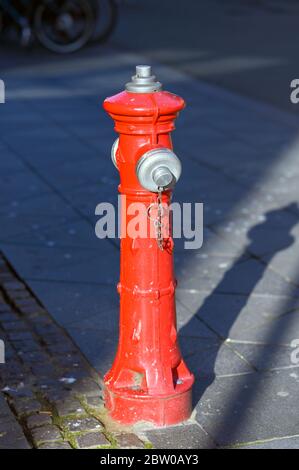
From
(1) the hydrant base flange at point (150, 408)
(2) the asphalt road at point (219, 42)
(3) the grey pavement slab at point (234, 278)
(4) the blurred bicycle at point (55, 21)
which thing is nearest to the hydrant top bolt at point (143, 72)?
(1) the hydrant base flange at point (150, 408)

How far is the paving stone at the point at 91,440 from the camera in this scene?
12.6 ft

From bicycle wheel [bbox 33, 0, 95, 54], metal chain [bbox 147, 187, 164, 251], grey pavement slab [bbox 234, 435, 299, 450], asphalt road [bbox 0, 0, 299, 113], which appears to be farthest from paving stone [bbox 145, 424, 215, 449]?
bicycle wheel [bbox 33, 0, 95, 54]

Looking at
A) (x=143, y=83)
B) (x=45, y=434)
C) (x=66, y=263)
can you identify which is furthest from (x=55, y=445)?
(x=66, y=263)

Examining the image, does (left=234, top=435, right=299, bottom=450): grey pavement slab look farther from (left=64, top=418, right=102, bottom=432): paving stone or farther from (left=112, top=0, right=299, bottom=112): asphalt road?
(left=112, top=0, right=299, bottom=112): asphalt road

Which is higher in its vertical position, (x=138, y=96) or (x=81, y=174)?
(x=138, y=96)

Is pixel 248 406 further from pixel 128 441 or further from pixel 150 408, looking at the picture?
pixel 128 441

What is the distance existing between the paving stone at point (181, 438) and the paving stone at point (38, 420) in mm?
409

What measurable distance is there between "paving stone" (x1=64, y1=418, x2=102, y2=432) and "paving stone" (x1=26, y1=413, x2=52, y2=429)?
0.08 meters

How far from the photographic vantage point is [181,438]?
391 centimetres

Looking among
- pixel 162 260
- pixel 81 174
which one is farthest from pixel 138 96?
pixel 81 174

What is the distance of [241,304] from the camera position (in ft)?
17.4

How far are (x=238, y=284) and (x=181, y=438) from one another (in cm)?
180

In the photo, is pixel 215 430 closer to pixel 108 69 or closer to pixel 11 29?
pixel 108 69

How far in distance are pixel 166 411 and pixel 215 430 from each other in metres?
0.21
